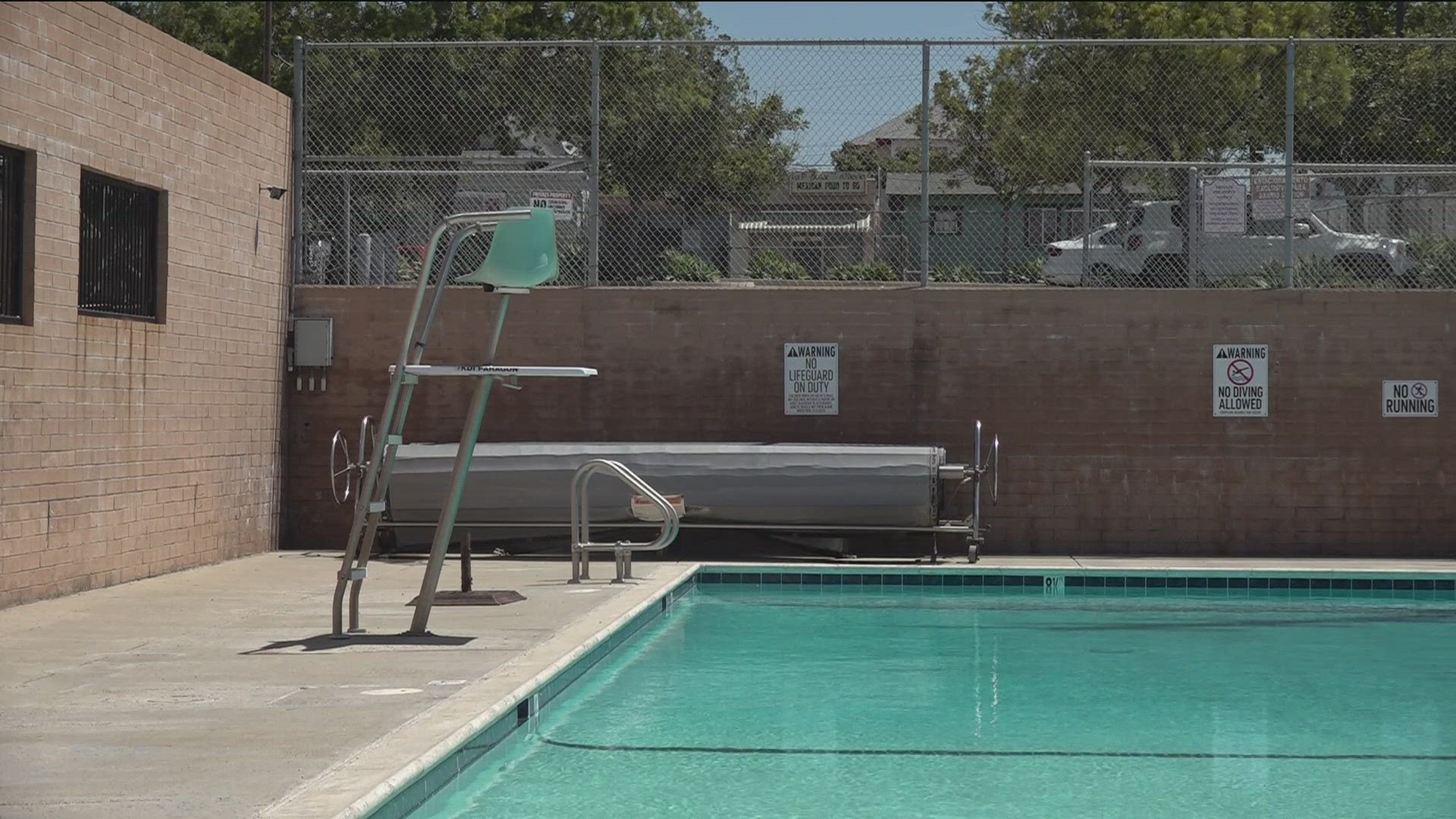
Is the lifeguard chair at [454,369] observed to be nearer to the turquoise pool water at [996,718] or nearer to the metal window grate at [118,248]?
the turquoise pool water at [996,718]

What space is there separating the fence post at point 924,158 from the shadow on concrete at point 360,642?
6612 millimetres

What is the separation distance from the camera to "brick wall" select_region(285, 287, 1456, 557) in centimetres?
1330

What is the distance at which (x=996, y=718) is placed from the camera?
7301mm

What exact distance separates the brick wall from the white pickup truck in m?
0.34

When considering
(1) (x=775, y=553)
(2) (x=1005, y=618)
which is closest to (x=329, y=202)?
(1) (x=775, y=553)

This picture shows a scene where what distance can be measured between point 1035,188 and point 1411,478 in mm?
3879

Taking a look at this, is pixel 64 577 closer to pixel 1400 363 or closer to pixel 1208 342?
pixel 1208 342

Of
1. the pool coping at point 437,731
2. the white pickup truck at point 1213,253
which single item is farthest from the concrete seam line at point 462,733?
the white pickup truck at point 1213,253

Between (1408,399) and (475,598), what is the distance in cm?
805

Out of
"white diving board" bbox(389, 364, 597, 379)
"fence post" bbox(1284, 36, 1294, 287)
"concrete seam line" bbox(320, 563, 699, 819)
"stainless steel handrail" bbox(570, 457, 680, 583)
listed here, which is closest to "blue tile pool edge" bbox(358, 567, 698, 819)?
"concrete seam line" bbox(320, 563, 699, 819)

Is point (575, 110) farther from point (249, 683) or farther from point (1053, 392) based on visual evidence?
point (249, 683)

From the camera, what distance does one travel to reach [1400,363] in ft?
43.5

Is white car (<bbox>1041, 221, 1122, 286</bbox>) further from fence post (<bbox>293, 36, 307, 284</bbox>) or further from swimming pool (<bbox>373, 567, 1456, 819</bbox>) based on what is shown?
fence post (<bbox>293, 36, 307, 284</bbox>)

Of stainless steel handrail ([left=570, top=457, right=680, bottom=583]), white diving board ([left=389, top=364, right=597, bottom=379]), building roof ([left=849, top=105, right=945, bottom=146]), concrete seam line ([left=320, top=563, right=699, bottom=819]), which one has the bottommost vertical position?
concrete seam line ([left=320, top=563, right=699, bottom=819])
